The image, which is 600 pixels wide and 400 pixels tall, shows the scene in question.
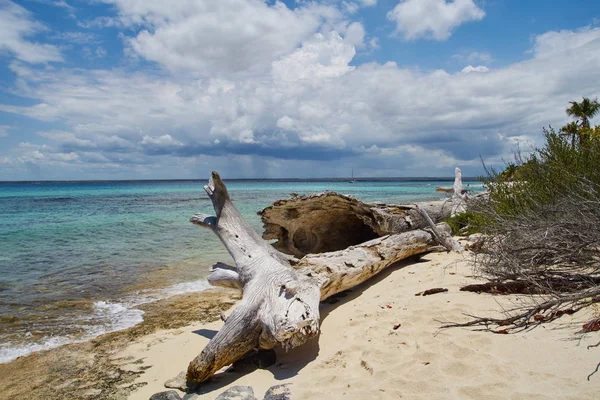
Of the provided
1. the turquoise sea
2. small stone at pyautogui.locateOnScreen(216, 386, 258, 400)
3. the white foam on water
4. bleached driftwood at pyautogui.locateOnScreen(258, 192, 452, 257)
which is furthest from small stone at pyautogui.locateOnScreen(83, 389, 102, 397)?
bleached driftwood at pyautogui.locateOnScreen(258, 192, 452, 257)

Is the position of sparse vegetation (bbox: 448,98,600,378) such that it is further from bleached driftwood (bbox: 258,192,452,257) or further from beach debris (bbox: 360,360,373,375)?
bleached driftwood (bbox: 258,192,452,257)

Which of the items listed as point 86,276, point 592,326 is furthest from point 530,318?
point 86,276

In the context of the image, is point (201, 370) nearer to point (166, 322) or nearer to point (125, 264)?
point (166, 322)

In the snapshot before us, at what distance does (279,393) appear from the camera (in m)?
3.24

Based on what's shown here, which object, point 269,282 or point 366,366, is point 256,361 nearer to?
point 269,282

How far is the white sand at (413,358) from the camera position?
273 cm

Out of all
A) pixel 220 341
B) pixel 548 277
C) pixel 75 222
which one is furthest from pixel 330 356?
pixel 75 222

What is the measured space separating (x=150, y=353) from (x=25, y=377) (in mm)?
1419

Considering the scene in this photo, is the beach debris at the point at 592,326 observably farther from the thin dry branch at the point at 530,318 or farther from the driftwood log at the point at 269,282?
the driftwood log at the point at 269,282

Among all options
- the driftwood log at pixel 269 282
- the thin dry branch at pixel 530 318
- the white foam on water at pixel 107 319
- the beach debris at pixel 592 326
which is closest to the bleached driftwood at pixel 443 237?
the driftwood log at pixel 269 282

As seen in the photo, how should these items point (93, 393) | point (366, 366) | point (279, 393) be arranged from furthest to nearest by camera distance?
point (93, 393) → point (366, 366) → point (279, 393)

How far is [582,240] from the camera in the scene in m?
3.86

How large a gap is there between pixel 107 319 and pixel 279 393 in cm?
439

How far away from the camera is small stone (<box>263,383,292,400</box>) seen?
3166 mm
